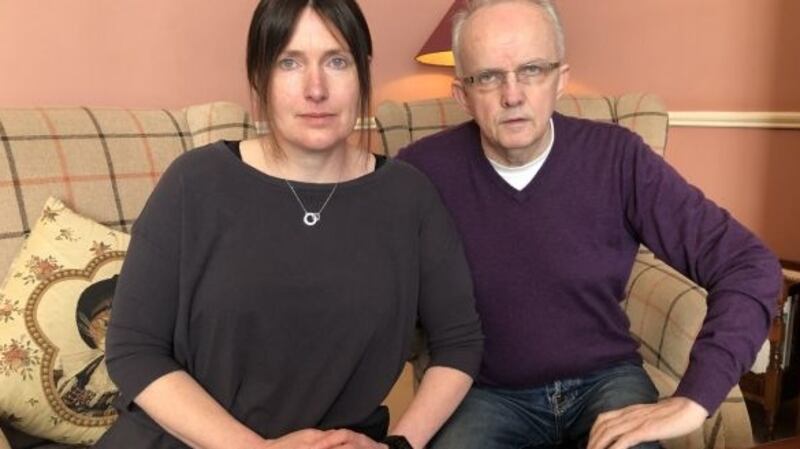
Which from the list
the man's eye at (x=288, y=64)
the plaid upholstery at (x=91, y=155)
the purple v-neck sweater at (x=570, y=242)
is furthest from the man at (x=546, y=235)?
the plaid upholstery at (x=91, y=155)

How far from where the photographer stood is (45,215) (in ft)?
4.31

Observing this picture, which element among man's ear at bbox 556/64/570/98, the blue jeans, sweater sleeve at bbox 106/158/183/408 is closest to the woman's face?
sweater sleeve at bbox 106/158/183/408

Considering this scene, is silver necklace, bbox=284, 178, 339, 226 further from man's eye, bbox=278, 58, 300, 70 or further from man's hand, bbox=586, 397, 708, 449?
man's hand, bbox=586, 397, 708, 449

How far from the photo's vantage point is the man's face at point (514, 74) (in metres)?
1.23

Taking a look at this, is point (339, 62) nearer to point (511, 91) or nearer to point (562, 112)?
point (511, 91)

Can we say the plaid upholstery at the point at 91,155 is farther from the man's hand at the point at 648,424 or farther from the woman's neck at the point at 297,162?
the man's hand at the point at 648,424

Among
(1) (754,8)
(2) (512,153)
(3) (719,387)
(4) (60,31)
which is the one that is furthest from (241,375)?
(1) (754,8)

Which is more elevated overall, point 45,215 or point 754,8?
point 754,8

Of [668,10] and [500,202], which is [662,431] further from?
[668,10]

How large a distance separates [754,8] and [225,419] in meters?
1.94

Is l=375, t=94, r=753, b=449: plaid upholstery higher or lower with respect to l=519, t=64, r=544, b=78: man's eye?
lower

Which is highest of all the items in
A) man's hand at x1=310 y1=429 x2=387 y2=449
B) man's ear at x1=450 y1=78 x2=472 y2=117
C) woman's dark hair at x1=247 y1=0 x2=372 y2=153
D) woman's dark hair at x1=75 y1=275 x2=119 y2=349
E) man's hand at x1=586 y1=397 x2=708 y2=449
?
woman's dark hair at x1=247 y1=0 x2=372 y2=153

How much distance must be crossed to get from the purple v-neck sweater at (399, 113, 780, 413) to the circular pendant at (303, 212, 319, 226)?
29 cm

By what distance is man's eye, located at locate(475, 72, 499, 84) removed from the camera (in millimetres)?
1255
